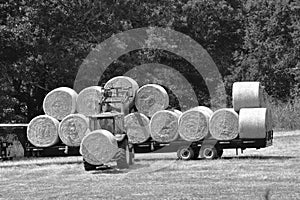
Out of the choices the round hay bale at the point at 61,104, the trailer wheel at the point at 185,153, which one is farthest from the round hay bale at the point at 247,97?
the round hay bale at the point at 61,104

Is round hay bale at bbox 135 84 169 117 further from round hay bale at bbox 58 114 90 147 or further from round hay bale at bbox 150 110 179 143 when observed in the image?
round hay bale at bbox 58 114 90 147

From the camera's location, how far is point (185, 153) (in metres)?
24.0

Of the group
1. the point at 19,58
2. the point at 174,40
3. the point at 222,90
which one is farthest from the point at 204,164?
the point at 174,40

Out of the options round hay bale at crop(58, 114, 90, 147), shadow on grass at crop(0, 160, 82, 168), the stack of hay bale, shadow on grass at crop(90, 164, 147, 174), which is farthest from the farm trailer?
shadow on grass at crop(90, 164, 147, 174)

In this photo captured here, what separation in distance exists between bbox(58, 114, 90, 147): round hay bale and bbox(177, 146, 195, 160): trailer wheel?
3.04 m

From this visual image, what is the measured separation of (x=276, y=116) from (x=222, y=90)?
9077mm

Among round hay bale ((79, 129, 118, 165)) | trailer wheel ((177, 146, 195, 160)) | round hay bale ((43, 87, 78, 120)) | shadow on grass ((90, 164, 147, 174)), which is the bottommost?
shadow on grass ((90, 164, 147, 174))

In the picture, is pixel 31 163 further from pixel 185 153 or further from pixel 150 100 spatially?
pixel 185 153

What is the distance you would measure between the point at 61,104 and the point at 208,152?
4997 millimetres

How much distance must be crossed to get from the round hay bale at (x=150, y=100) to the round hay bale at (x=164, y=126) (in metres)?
0.74

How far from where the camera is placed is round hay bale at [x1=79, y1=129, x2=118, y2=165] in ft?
66.3

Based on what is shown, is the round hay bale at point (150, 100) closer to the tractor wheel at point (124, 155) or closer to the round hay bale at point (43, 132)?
the round hay bale at point (43, 132)

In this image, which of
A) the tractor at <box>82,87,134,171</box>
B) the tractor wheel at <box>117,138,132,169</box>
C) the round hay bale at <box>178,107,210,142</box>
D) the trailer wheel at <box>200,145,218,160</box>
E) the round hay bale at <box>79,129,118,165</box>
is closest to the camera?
the round hay bale at <box>79,129,118,165</box>

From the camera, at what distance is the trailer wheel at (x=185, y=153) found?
2391 centimetres
